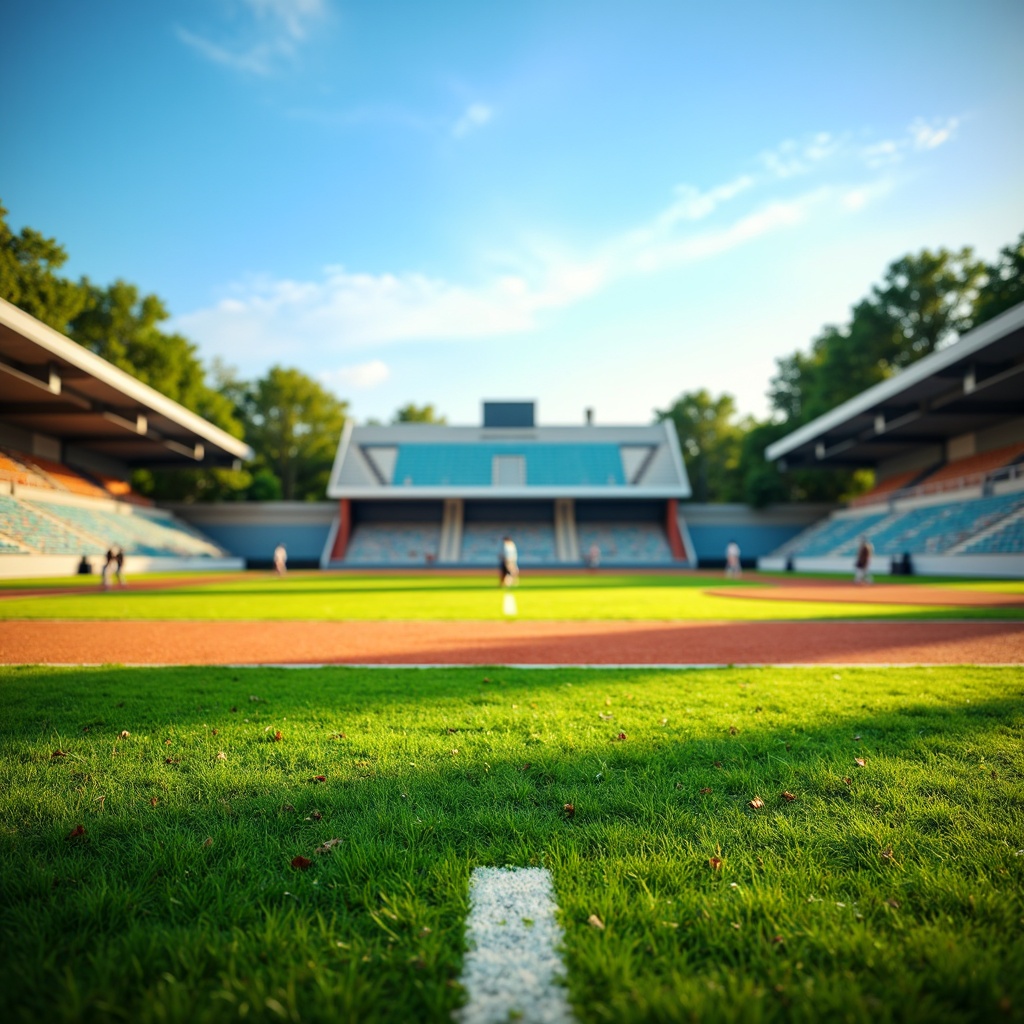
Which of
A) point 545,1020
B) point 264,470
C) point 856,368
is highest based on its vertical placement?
point 856,368

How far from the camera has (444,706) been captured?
4848 millimetres

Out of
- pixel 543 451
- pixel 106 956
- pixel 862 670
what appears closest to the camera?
pixel 106 956

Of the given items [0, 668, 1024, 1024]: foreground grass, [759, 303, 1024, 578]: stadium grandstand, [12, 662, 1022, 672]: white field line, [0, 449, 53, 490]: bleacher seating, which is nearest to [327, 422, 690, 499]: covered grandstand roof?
[759, 303, 1024, 578]: stadium grandstand

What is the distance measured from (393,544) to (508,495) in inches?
405

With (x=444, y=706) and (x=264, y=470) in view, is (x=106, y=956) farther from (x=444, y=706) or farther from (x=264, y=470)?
(x=264, y=470)

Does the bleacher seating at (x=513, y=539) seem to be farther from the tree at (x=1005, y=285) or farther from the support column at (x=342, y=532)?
the tree at (x=1005, y=285)

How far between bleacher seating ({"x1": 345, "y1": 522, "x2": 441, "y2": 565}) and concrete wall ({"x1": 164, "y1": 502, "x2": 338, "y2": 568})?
3719 millimetres

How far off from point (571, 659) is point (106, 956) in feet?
19.5

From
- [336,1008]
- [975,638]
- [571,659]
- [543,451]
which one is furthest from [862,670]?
[543,451]

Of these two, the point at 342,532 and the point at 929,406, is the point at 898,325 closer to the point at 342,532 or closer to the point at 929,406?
the point at 929,406

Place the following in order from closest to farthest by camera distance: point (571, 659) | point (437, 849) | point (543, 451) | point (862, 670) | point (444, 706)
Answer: point (437, 849) < point (444, 706) < point (862, 670) < point (571, 659) < point (543, 451)

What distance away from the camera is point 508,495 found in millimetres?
44469

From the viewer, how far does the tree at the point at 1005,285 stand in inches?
1316

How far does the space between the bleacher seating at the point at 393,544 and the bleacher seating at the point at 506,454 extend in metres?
3.97
